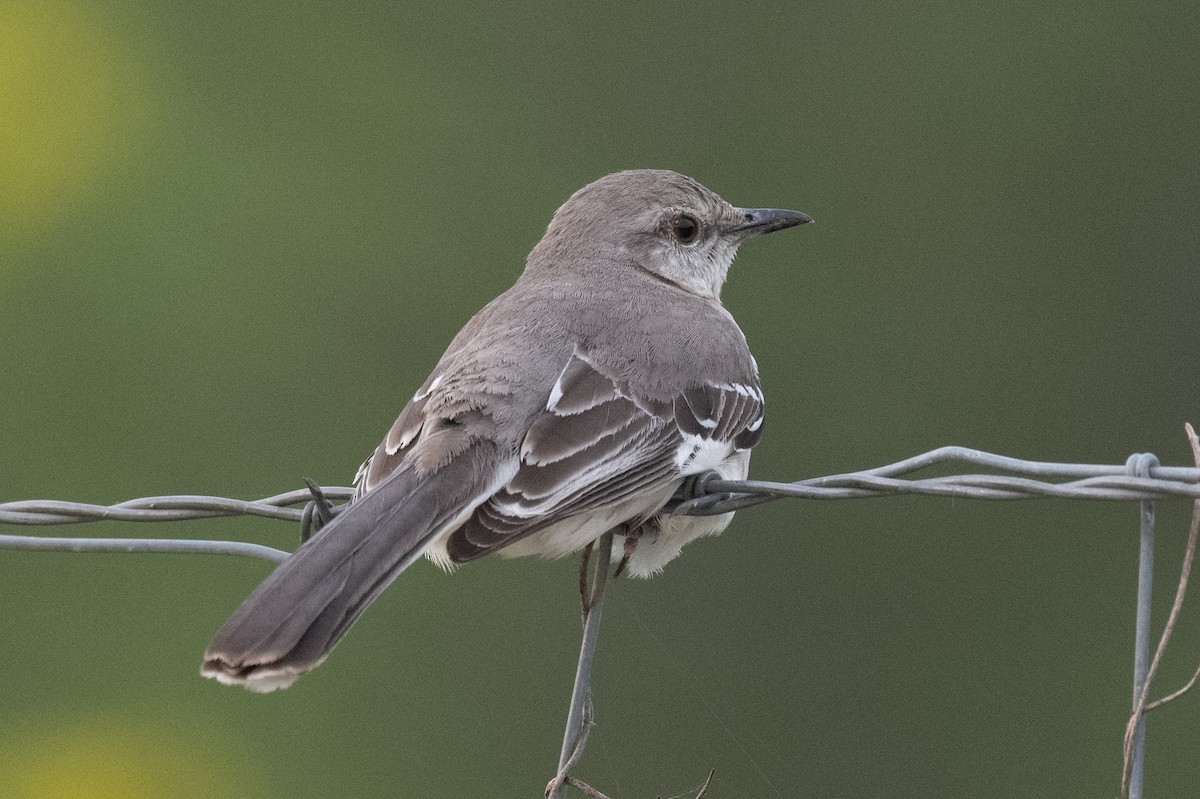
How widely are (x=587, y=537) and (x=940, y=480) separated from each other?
1.19m

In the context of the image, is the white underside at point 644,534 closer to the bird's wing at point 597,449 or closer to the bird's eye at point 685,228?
the bird's wing at point 597,449

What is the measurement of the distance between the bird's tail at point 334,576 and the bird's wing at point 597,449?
0.29 feet

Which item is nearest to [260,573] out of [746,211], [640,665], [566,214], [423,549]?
[640,665]

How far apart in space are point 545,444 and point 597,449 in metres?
0.14

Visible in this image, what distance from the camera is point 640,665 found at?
6.04 m

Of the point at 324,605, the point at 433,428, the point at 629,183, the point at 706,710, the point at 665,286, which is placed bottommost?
the point at 706,710

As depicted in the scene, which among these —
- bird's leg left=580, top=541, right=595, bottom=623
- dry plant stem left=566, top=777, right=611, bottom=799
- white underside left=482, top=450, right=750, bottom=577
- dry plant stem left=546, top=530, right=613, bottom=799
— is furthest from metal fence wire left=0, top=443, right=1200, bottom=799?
dry plant stem left=566, top=777, right=611, bottom=799

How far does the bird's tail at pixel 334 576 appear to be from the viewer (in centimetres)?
270

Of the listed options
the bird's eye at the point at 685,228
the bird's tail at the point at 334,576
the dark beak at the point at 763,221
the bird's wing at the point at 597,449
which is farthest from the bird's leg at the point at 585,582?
the dark beak at the point at 763,221

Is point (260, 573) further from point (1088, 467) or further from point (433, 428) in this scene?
point (1088, 467)

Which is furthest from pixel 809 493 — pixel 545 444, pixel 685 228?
pixel 685 228

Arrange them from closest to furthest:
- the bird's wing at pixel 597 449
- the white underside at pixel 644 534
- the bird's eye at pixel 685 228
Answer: the bird's wing at pixel 597 449 → the white underside at pixel 644 534 → the bird's eye at pixel 685 228

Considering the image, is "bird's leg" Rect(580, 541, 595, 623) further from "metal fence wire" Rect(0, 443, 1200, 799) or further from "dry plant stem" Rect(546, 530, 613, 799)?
"metal fence wire" Rect(0, 443, 1200, 799)

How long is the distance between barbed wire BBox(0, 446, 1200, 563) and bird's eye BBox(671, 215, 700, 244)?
1521mm
